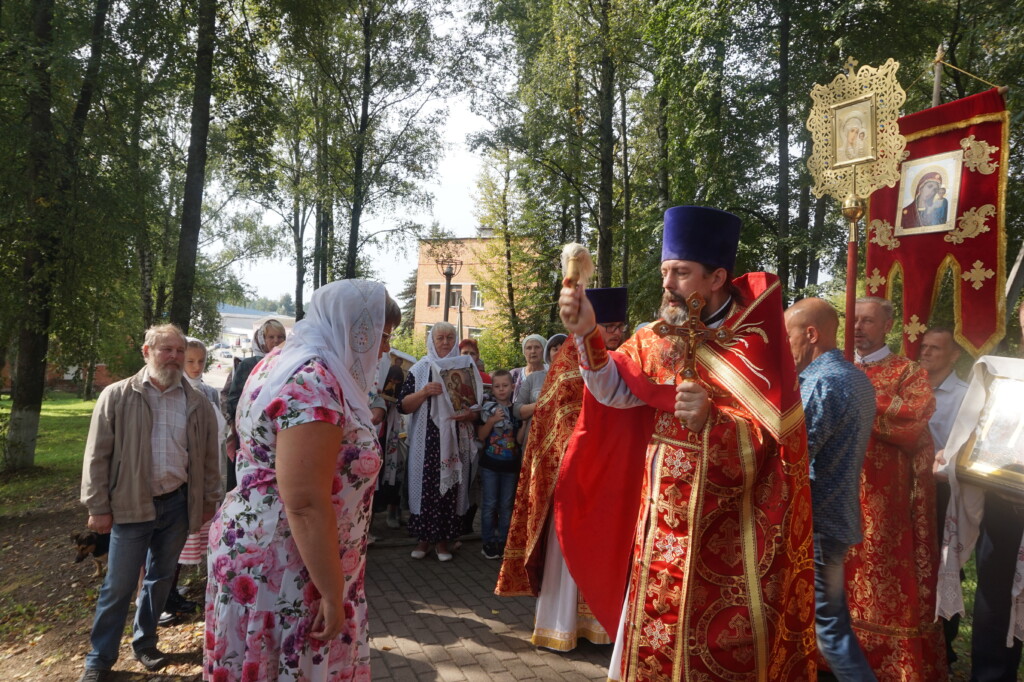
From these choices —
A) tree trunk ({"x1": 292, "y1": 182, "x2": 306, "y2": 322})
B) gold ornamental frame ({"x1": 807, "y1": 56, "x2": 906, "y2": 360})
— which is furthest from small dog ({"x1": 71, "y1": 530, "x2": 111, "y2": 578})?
tree trunk ({"x1": 292, "y1": 182, "x2": 306, "y2": 322})

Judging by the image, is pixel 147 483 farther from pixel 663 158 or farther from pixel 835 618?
pixel 663 158

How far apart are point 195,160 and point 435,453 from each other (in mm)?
6408

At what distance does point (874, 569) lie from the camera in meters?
3.94

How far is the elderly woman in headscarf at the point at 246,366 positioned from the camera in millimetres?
5645

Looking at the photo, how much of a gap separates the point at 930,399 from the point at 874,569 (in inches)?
42.8

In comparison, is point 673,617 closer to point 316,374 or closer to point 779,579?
point 779,579

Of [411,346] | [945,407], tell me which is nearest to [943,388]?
[945,407]

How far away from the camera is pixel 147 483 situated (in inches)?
154

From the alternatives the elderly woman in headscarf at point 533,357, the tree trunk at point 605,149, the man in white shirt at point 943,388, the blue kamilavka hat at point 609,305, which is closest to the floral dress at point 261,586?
A: the blue kamilavka hat at point 609,305

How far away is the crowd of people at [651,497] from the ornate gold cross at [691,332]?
13 mm

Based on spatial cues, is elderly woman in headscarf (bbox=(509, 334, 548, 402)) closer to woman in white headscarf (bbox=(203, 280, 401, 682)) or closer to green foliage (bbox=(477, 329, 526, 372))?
woman in white headscarf (bbox=(203, 280, 401, 682))

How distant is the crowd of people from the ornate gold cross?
0.01 m

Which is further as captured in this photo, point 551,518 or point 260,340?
point 260,340

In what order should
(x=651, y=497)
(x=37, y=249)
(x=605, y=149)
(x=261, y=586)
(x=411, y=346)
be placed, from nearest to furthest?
(x=261, y=586)
(x=651, y=497)
(x=37, y=249)
(x=605, y=149)
(x=411, y=346)
